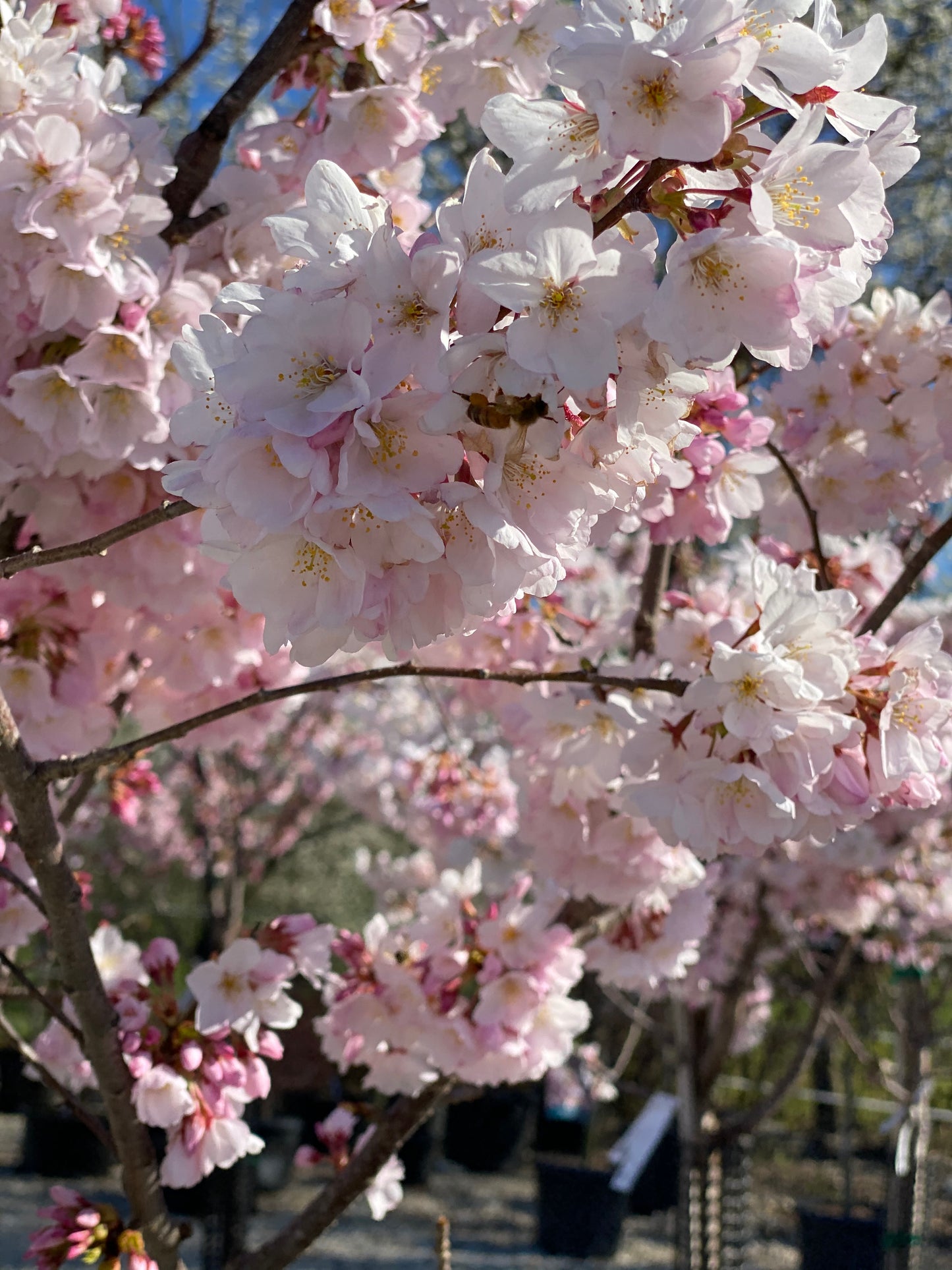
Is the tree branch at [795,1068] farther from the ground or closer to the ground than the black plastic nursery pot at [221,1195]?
farther from the ground

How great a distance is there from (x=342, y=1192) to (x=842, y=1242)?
4.01 m

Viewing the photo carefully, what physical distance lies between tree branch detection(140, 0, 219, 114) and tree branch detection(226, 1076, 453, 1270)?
1816 mm

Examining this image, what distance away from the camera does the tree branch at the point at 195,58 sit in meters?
2.04

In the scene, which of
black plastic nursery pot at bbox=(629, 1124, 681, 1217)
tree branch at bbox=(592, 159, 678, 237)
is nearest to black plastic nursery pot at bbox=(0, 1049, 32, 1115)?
black plastic nursery pot at bbox=(629, 1124, 681, 1217)

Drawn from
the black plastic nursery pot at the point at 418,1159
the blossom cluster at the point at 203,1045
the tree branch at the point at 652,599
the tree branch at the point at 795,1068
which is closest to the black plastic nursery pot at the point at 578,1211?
the black plastic nursery pot at the point at 418,1159

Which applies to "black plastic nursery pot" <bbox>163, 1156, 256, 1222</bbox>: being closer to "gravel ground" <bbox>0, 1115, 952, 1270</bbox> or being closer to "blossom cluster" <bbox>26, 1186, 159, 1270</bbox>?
"gravel ground" <bbox>0, 1115, 952, 1270</bbox>

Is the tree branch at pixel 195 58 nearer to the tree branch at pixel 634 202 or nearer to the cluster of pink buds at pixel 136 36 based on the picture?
the cluster of pink buds at pixel 136 36

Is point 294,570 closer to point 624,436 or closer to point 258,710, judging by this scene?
point 624,436

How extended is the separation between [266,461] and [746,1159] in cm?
372

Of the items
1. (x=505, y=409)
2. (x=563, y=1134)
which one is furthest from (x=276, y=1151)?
A: (x=505, y=409)

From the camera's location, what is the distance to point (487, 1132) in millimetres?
7355

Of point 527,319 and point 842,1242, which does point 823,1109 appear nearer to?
point 842,1242

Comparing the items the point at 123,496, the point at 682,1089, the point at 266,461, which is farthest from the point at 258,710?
the point at 682,1089

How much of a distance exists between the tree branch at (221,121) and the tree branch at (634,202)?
118cm
